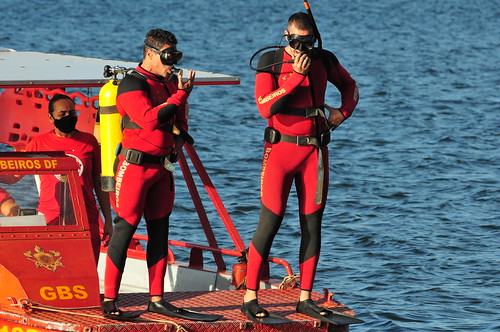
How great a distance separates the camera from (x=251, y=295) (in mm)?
8750

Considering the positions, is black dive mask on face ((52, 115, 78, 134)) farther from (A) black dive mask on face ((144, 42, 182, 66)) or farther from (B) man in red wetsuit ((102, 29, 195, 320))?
(A) black dive mask on face ((144, 42, 182, 66))

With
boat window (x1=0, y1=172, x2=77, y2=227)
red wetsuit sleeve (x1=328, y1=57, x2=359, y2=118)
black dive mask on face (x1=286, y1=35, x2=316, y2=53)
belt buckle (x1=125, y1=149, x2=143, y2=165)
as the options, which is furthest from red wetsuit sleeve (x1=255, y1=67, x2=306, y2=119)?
boat window (x1=0, y1=172, x2=77, y2=227)

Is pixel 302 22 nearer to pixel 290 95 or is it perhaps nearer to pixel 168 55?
pixel 290 95

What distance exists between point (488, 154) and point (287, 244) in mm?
7983

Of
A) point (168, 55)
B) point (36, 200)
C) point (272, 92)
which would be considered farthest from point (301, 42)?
point (36, 200)

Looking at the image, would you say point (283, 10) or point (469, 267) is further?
point (283, 10)

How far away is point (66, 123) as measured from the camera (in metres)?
9.62

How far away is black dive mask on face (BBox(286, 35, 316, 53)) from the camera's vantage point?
27.8 ft

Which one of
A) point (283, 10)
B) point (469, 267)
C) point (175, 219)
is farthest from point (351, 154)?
point (283, 10)

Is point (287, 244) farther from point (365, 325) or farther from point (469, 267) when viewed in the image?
point (365, 325)

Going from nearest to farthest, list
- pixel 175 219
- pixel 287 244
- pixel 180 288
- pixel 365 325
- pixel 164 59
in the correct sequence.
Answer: pixel 164 59 → pixel 180 288 → pixel 365 325 → pixel 287 244 → pixel 175 219

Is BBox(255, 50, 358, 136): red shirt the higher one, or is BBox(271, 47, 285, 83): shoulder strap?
BBox(271, 47, 285, 83): shoulder strap

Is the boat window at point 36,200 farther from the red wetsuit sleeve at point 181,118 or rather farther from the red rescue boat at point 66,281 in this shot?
the red wetsuit sleeve at point 181,118

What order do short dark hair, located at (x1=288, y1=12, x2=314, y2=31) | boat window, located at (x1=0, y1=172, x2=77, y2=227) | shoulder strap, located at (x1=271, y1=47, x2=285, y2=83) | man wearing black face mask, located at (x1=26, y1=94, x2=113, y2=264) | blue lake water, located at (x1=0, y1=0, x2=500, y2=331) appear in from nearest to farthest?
short dark hair, located at (x1=288, y1=12, x2=314, y2=31) → shoulder strap, located at (x1=271, y1=47, x2=285, y2=83) → boat window, located at (x1=0, y1=172, x2=77, y2=227) → man wearing black face mask, located at (x1=26, y1=94, x2=113, y2=264) → blue lake water, located at (x1=0, y1=0, x2=500, y2=331)
